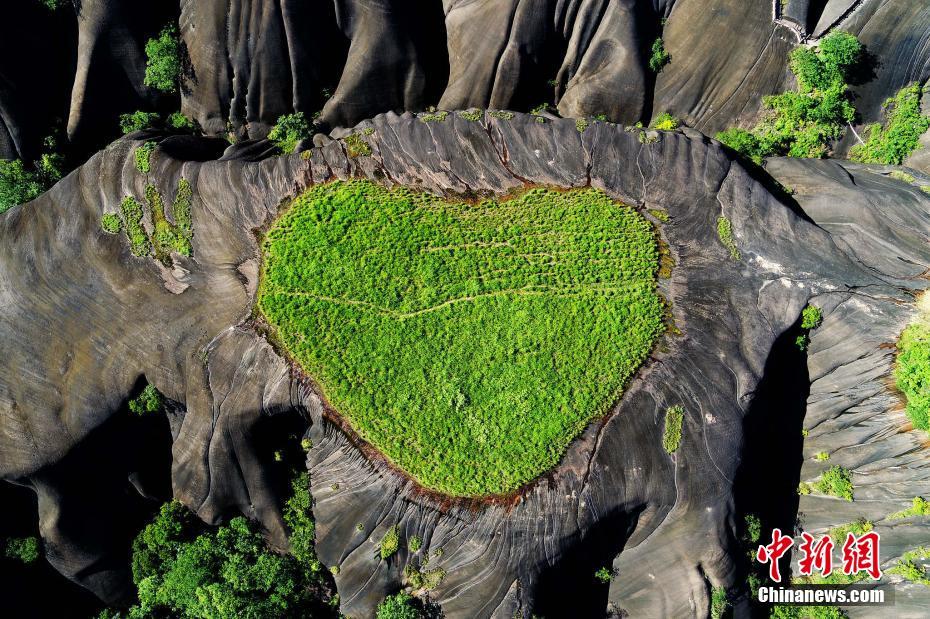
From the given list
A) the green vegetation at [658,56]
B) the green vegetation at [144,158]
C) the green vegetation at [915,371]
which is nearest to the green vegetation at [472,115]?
the green vegetation at [658,56]

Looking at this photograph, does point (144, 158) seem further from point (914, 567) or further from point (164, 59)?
point (914, 567)

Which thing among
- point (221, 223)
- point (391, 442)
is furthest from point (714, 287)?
point (221, 223)

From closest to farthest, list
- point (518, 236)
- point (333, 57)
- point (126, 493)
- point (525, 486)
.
Answer: point (525, 486) < point (518, 236) < point (126, 493) < point (333, 57)

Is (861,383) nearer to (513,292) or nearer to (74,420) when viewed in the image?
(513,292)

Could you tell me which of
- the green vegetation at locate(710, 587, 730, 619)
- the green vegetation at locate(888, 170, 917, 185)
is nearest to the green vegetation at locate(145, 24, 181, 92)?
the green vegetation at locate(710, 587, 730, 619)

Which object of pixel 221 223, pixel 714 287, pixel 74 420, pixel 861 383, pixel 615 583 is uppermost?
pixel 221 223

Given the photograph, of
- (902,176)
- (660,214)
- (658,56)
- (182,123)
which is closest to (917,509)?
(902,176)
